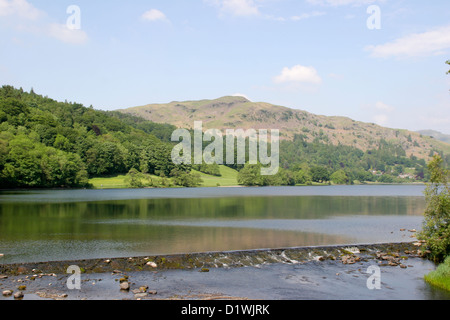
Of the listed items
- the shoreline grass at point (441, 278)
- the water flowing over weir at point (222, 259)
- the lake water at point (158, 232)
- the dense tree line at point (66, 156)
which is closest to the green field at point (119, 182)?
the dense tree line at point (66, 156)

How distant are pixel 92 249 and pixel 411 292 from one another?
22039 mm

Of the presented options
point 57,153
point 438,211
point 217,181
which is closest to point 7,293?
point 438,211

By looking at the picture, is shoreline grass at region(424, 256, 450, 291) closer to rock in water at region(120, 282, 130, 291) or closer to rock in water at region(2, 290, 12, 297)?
rock in water at region(120, 282, 130, 291)

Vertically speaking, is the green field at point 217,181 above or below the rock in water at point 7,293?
below

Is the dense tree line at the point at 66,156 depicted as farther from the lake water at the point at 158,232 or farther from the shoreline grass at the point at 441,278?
the shoreline grass at the point at 441,278

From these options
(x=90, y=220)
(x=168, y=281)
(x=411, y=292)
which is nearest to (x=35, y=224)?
(x=90, y=220)

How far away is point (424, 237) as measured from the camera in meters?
27.3

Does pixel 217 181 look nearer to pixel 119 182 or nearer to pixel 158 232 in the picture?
pixel 119 182

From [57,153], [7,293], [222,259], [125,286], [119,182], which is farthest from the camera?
[119,182]

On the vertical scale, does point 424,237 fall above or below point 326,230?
above
